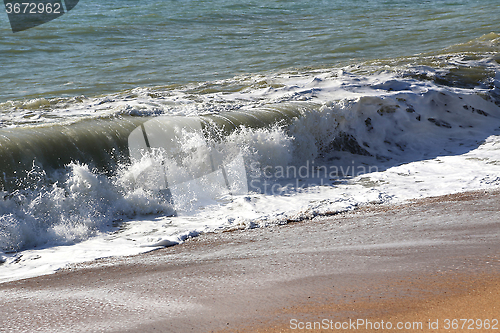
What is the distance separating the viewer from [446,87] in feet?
28.7

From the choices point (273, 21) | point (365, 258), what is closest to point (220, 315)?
point (365, 258)

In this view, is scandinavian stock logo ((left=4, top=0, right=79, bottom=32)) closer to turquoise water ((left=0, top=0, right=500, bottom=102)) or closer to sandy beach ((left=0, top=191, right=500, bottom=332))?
turquoise water ((left=0, top=0, right=500, bottom=102))

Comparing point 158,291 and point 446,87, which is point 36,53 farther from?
point 158,291

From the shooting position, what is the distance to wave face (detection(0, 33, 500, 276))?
15.6 feet

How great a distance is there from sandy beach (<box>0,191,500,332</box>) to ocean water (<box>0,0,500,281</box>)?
0.61 meters

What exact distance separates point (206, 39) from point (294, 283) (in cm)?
1335

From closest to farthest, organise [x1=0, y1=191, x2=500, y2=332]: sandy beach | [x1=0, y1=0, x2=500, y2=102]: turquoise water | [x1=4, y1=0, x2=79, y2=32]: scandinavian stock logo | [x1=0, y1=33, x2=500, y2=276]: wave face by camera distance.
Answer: [x1=0, y1=191, x2=500, y2=332]: sandy beach, [x1=0, y1=33, x2=500, y2=276]: wave face, [x1=0, y1=0, x2=500, y2=102]: turquoise water, [x1=4, y1=0, x2=79, y2=32]: scandinavian stock logo

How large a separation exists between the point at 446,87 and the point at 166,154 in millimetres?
5789

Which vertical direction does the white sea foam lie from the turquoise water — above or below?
below

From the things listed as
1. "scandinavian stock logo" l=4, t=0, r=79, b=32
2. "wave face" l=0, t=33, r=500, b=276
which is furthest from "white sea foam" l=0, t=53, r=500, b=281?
"scandinavian stock logo" l=4, t=0, r=79, b=32

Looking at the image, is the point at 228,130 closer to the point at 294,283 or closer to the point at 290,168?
the point at 290,168

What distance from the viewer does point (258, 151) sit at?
21.0 ft

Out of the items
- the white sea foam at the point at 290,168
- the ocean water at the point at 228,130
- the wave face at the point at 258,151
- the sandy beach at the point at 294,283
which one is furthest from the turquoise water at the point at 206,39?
the sandy beach at the point at 294,283

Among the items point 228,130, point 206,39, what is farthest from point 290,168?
point 206,39
